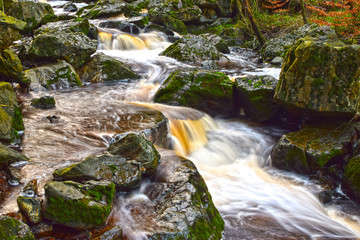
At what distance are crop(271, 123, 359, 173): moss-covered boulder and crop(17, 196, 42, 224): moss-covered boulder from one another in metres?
4.59

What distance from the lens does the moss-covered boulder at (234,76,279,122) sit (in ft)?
24.6

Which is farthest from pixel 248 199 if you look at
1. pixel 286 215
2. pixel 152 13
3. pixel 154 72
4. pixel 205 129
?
pixel 152 13

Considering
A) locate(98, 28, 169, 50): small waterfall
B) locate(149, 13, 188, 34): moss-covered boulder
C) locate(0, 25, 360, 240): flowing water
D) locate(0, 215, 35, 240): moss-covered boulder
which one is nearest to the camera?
locate(0, 215, 35, 240): moss-covered boulder

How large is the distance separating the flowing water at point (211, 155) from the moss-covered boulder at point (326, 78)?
4.80 feet

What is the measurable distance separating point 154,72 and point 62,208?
8.12m

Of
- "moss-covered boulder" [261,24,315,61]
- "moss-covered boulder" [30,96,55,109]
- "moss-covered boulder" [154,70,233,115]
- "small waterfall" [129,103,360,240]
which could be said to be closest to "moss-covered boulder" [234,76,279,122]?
"moss-covered boulder" [154,70,233,115]

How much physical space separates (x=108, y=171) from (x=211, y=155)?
3.20 metres

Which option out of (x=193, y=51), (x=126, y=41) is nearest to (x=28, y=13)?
(x=126, y=41)

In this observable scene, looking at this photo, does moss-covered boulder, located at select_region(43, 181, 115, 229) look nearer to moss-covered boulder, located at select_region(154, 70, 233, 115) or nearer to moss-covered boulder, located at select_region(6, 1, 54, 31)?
moss-covered boulder, located at select_region(154, 70, 233, 115)

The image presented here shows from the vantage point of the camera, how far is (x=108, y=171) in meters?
3.59

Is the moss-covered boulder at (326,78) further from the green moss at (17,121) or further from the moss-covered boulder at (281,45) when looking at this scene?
the moss-covered boulder at (281,45)

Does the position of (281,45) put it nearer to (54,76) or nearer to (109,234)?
(54,76)

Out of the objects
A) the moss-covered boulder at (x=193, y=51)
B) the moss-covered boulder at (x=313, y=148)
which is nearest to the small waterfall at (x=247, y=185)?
the moss-covered boulder at (x=313, y=148)

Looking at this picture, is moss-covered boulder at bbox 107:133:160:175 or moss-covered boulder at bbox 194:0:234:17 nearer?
moss-covered boulder at bbox 107:133:160:175
